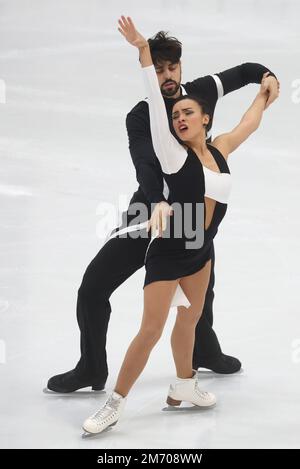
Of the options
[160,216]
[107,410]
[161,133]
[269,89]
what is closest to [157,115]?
[161,133]

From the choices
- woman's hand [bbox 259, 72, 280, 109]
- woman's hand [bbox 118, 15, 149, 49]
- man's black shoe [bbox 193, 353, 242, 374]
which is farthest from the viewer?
man's black shoe [bbox 193, 353, 242, 374]

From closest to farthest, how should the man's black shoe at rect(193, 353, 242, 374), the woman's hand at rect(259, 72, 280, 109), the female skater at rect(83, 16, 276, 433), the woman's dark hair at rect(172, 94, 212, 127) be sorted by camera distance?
the female skater at rect(83, 16, 276, 433)
the woman's dark hair at rect(172, 94, 212, 127)
the woman's hand at rect(259, 72, 280, 109)
the man's black shoe at rect(193, 353, 242, 374)

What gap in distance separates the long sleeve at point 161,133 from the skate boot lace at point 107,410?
0.88 meters

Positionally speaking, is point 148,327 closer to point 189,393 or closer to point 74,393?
point 189,393

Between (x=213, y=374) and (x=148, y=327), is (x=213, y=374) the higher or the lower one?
the lower one

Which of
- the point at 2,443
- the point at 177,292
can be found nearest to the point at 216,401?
the point at 177,292

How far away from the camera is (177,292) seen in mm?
3807

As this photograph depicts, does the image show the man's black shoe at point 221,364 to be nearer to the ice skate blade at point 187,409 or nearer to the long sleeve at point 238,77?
the ice skate blade at point 187,409

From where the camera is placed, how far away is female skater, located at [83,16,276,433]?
3.57m

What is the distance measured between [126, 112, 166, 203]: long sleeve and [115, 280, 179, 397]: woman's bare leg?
1.07 feet

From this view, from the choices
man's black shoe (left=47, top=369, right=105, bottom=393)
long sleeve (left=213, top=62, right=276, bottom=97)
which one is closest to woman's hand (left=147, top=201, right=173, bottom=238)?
long sleeve (left=213, top=62, right=276, bottom=97)

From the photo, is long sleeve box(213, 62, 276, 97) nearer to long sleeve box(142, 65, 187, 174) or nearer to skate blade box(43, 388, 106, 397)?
long sleeve box(142, 65, 187, 174)

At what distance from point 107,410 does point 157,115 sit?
1.10 m

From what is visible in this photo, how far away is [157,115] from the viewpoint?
3535 mm
